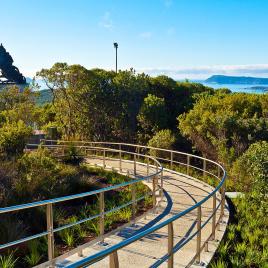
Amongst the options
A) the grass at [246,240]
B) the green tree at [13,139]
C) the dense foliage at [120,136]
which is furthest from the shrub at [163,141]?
the grass at [246,240]

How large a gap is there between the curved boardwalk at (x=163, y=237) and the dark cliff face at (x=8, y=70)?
3757cm

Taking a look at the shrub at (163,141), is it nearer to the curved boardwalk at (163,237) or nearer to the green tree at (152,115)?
the green tree at (152,115)

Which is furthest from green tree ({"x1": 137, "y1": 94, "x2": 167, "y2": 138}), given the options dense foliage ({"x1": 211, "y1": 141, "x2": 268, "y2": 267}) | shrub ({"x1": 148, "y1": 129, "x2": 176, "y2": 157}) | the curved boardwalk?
dense foliage ({"x1": 211, "y1": 141, "x2": 268, "y2": 267})

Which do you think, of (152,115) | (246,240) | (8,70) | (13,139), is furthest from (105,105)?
(8,70)

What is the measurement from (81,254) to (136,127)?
2022cm

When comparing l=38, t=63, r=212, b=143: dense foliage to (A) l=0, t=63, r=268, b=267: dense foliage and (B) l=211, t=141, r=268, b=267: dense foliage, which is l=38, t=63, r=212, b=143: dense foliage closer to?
(A) l=0, t=63, r=268, b=267: dense foliage

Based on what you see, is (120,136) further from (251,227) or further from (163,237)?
(163,237)

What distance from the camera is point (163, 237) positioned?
7.09 metres

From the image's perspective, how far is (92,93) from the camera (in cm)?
2509

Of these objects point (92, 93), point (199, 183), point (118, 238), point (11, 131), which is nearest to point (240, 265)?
point (118, 238)

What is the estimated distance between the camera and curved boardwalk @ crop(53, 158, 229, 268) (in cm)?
587

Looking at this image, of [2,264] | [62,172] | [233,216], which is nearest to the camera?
[2,264]

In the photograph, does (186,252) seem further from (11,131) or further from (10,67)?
(10,67)

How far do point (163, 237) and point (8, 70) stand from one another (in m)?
42.6
